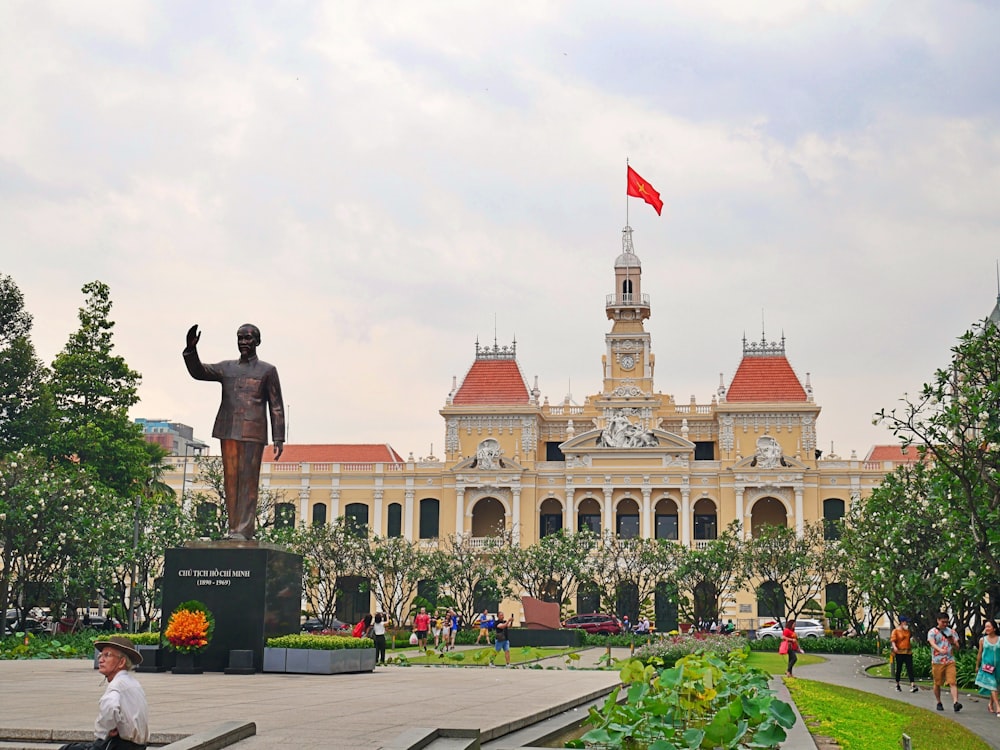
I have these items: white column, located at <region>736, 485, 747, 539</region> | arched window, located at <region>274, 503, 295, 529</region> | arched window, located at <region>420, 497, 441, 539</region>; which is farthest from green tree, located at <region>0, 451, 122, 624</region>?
Result: white column, located at <region>736, 485, 747, 539</region>

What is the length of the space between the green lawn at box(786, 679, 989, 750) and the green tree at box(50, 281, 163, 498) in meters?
36.2

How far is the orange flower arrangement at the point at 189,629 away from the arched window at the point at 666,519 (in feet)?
158

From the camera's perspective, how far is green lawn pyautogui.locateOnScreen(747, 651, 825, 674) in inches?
1221

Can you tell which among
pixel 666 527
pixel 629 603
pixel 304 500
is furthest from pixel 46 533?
pixel 666 527

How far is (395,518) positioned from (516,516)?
7.39m

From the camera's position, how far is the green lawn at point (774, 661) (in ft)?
102

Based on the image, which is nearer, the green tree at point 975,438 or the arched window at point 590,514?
the green tree at point 975,438

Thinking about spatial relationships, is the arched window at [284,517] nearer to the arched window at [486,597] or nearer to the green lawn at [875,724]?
the arched window at [486,597]

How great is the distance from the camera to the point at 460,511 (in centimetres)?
6475

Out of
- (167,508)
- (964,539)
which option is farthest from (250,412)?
(167,508)

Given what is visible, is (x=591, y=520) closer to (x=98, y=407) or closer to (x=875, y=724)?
(x=98, y=407)

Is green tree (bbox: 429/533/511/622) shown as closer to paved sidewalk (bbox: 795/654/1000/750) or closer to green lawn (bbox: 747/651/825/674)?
green lawn (bbox: 747/651/825/674)

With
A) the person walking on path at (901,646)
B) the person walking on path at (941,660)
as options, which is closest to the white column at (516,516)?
the person walking on path at (901,646)

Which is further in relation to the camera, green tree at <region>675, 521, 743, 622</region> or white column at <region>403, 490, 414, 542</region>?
white column at <region>403, 490, 414, 542</region>
